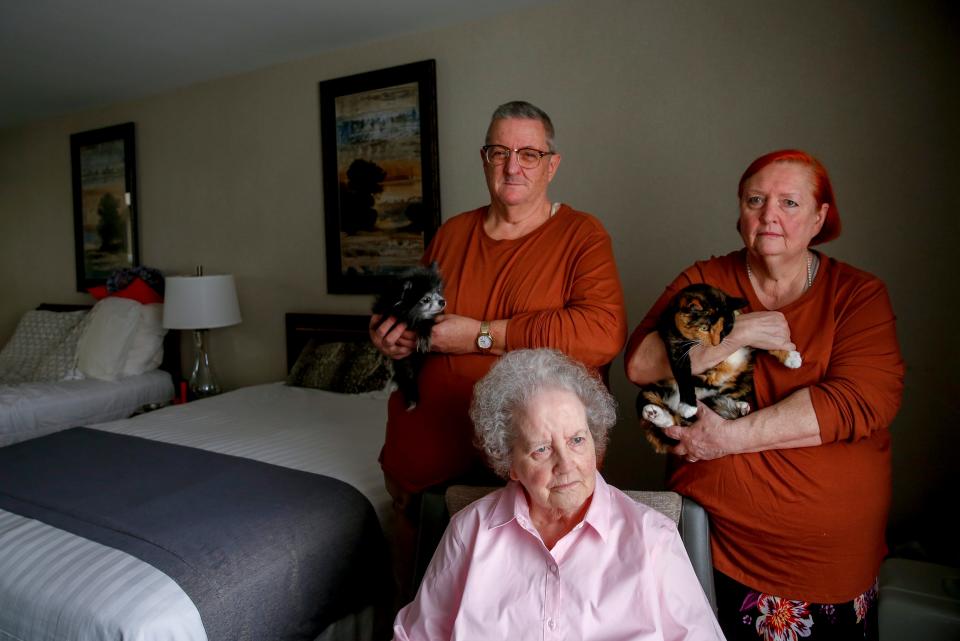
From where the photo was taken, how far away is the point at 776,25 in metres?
2.37

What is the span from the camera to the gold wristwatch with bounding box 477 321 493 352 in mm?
1553

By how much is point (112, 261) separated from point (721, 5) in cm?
452

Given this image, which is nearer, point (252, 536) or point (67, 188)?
point (252, 536)

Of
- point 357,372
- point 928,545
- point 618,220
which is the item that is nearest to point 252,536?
point 357,372

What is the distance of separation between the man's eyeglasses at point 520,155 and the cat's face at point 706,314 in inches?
20.9

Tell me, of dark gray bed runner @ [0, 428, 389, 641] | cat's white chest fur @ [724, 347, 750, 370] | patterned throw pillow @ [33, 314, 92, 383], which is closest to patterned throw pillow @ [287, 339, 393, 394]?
dark gray bed runner @ [0, 428, 389, 641]

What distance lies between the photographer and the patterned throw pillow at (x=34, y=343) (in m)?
4.27

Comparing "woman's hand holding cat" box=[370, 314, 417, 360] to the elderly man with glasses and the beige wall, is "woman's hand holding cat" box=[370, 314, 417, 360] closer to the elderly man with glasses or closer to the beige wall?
the elderly man with glasses

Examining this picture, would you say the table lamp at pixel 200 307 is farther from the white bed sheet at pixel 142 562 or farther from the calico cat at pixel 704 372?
the calico cat at pixel 704 372

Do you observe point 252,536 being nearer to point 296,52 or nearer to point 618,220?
point 618,220

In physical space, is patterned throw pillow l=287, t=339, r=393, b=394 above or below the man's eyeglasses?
below

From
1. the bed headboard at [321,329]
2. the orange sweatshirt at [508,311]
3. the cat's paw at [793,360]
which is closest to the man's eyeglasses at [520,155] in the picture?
the orange sweatshirt at [508,311]

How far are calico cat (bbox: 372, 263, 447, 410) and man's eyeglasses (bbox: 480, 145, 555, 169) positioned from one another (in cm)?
34

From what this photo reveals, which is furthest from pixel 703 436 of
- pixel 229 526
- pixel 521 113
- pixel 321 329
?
pixel 321 329
